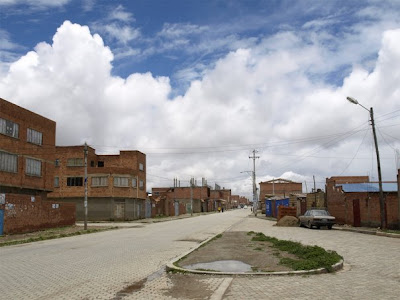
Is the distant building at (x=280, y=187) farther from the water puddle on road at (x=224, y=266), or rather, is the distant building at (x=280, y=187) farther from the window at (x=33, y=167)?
the water puddle on road at (x=224, y=266)

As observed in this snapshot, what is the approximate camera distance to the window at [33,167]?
35.9 m

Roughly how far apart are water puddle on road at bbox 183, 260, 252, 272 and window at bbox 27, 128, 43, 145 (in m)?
29.6

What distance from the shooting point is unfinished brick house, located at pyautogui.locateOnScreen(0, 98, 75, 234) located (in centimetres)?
2733

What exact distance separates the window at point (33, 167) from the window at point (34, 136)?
1.75 meters

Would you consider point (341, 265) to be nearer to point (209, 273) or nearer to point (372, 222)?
point (209, 273)

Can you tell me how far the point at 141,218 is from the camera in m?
58.8

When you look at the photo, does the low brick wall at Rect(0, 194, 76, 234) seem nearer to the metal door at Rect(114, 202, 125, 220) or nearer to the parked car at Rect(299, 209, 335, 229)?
the metal door at Rect(114, 202, 125, 220)

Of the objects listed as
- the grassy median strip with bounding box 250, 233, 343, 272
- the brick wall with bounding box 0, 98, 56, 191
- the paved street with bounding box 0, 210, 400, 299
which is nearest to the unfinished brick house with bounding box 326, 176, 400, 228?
the paved street with bounding box 0, 210, 400, 299

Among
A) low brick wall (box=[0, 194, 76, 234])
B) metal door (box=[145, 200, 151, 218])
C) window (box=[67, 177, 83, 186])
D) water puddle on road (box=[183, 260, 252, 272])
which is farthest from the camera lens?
metal door (box=[145, 200, 151, 218])

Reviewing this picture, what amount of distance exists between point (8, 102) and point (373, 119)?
93.3ft

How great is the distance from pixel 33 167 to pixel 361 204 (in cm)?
2846

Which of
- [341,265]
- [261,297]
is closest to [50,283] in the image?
[261,297]

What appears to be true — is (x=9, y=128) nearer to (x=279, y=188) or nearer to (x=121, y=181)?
(x=121, y=181)

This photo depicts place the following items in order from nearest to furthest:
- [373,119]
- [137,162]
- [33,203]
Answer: [373,119], [33,203], [137,162]
